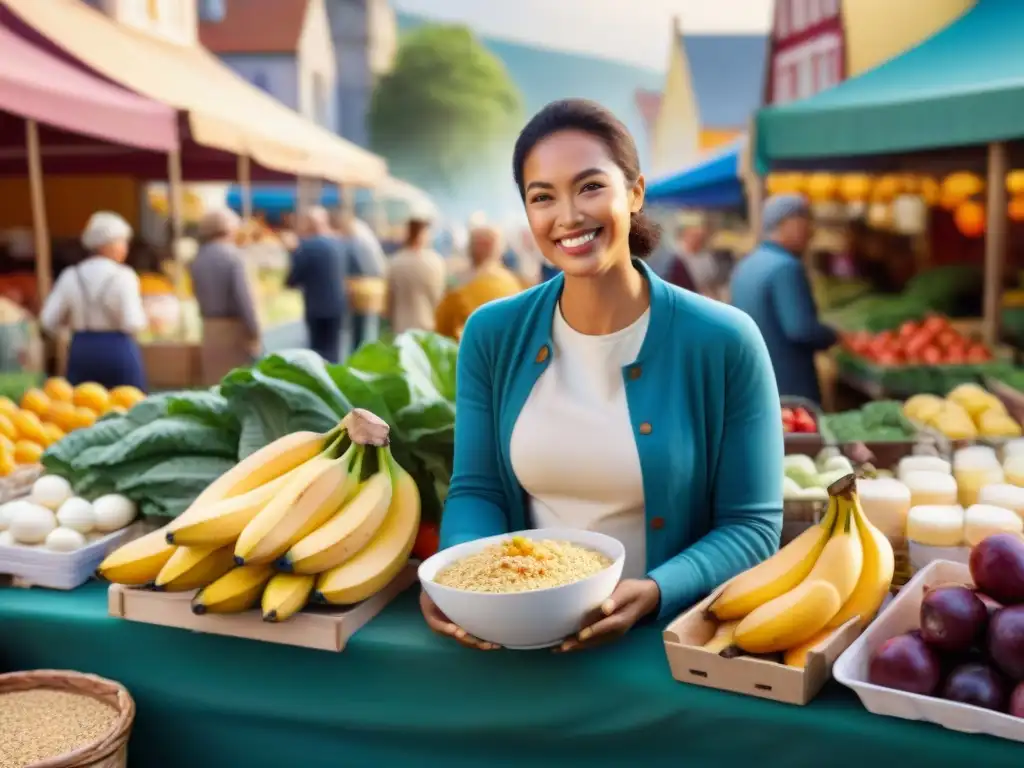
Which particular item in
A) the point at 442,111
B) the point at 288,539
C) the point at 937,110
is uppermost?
the point at 442,111

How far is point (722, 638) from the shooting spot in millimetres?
1879

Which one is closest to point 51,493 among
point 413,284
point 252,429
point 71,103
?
point 252,429

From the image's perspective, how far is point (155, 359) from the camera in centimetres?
912

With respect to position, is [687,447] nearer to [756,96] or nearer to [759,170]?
[759,170]

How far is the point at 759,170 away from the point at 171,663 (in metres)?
5.32

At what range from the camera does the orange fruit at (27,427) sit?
378cm

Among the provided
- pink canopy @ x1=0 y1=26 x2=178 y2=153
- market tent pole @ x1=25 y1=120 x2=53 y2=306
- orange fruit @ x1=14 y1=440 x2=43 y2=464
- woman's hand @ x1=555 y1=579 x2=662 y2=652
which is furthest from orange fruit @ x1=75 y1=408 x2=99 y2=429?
market tent pole @ x1=25 y1=120 x2=53 y2=306

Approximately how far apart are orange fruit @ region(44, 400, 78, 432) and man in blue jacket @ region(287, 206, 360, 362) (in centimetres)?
546

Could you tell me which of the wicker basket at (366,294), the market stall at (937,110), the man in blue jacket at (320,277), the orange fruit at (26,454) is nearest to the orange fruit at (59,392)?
the orange fruit at (26,454)

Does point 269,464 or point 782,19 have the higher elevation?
point 782,19

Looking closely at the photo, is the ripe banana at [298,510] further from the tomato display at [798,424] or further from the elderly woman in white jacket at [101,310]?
the elderly woman in white jacket at [101,310]

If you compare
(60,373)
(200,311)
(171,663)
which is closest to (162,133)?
(200,311)

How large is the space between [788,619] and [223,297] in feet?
22.6

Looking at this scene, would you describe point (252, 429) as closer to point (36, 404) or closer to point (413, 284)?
point (36, 404)
